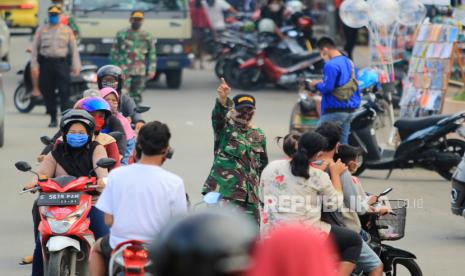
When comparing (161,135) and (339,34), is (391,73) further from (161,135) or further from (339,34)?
(339,34)

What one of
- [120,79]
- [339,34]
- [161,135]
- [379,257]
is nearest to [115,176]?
[161,135]

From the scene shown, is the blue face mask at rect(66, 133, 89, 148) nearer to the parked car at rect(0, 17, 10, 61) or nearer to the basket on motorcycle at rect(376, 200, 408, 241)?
the basket on motorcycle at rect(376, 200, 408, 241)

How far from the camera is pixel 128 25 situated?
23062 millimetres

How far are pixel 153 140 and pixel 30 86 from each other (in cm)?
1423

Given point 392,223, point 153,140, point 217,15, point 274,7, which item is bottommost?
point 217,15

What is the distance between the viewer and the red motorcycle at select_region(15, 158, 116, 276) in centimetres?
773

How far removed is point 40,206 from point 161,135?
1855 millimetres

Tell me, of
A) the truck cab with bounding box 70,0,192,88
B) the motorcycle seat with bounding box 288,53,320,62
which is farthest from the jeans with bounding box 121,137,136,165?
the motorcycle seat with bounding box 288,53,320,62

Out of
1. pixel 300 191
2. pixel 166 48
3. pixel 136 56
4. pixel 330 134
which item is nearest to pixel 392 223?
pixel 330 134

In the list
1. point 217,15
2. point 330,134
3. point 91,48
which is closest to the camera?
point 330,134

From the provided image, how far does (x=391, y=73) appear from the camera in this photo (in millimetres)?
16672

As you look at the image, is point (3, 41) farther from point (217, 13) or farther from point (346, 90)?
point (346, 90)

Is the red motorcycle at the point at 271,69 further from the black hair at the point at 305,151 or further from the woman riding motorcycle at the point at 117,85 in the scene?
the black hair at the point at 305,151

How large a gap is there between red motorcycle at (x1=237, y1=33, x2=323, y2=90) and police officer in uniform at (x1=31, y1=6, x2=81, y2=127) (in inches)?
232
